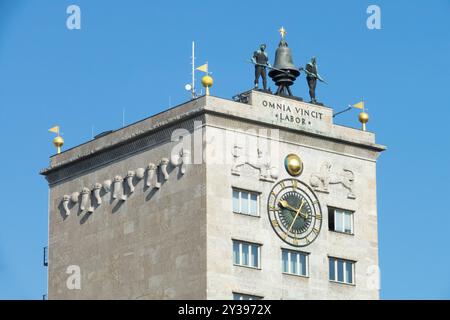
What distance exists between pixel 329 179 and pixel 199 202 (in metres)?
11.6

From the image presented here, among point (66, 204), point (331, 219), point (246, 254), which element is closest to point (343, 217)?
point (331, 219)

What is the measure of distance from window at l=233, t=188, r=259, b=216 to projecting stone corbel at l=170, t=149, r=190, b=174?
3.77m

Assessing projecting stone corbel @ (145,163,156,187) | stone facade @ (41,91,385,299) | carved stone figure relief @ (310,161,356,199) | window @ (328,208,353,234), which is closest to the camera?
stone facade @ (41,91,385,299)

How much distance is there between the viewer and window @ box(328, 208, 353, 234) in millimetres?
154875

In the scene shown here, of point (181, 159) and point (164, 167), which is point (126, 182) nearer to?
point (164, 167)

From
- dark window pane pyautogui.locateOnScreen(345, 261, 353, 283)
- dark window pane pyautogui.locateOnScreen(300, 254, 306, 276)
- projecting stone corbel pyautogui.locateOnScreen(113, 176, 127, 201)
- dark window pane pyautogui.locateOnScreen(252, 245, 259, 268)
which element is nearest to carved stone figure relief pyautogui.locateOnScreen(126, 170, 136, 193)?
projecting stone corbel pyautogui.locateOnScreen(113, 176, 127, 201)

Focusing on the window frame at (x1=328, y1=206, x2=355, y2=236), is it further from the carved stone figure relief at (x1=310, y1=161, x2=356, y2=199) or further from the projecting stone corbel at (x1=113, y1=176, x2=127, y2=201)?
the projecting stone corbel at (x1=113, y1=176, x2=127, y2=201)

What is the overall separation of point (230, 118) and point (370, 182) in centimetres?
1339

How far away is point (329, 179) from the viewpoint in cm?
15525

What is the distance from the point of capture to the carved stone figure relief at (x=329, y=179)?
15438 cm

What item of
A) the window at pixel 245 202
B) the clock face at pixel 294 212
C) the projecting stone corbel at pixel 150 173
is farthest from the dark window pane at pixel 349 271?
the projecting stone corbel at pixel 150 173

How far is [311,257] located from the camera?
15275 cm
